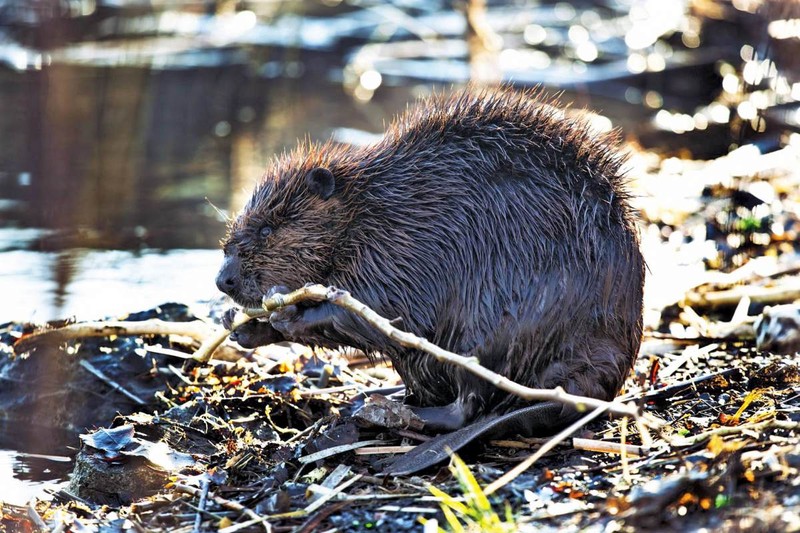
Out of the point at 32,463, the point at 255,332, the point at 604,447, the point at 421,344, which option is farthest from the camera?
the point at 32,463

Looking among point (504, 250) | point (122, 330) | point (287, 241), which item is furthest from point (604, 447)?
point (122, 330)

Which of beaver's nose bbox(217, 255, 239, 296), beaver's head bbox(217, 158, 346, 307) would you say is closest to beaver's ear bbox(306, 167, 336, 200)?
beaver's head bbox(217, 158, 346, 307)

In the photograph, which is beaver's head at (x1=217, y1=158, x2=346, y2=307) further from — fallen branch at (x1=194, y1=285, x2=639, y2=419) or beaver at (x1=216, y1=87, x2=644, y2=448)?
fallen branch at (x1=194, y1=285, x2=639, y2=419)

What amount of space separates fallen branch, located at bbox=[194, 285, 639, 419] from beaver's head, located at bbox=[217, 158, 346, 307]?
122 millimetres

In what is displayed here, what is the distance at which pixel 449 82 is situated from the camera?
1055 cm

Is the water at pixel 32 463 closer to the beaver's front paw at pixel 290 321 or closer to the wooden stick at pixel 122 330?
the wooden stick at pixel 122 330

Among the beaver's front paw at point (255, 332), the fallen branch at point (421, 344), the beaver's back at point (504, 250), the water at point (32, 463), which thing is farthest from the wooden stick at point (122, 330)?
the beaver's back at point (504, 250)

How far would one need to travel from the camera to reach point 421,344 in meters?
3.19

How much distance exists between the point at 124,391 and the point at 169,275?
1788 mm

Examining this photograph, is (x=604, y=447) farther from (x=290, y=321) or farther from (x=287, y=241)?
(x=287, y=241)

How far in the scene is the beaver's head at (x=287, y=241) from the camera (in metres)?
3.94

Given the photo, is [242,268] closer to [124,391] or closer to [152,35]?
[124,391]

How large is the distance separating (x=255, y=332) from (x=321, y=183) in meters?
0.62

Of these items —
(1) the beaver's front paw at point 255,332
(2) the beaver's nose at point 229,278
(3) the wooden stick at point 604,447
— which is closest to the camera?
(3) the wooden stick at point 604,447
